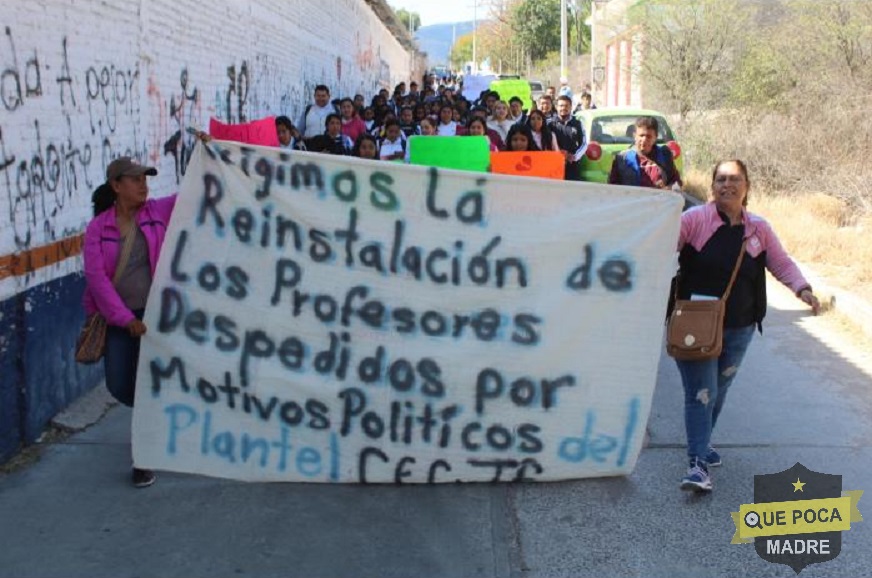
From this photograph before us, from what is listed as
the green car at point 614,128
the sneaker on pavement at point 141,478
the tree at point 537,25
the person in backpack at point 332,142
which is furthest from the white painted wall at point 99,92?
the tree at point 537,25

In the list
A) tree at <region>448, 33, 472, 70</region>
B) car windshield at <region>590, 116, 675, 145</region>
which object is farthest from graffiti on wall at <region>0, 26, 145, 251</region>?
tree at <region>448, 33, 472, 70</region>

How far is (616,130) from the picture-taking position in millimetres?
15578

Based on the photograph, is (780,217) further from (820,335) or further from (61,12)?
(61,12)

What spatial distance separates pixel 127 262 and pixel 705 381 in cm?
283

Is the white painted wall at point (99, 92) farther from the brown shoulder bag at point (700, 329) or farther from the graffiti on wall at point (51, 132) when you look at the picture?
the brown shoulder bag at point (700, 329)

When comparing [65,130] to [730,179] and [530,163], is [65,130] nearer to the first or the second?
[530,163]

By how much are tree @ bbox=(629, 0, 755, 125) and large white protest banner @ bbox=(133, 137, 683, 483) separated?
1540 centimetres

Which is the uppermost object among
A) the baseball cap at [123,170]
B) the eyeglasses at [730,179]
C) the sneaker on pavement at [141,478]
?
the baseball cap at [123,170]

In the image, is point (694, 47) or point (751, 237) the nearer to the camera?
point (751, 237)

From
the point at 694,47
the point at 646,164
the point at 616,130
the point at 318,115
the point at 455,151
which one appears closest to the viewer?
the point at 646,164

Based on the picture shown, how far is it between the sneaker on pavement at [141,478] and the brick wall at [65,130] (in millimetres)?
831

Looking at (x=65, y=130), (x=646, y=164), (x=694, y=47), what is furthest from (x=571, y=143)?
(x=694, y=47)

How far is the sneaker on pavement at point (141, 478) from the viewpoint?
4840 mm

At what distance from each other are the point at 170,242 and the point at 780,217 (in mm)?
9390
